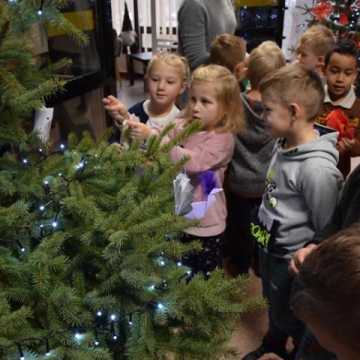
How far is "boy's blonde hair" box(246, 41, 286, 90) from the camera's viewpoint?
2240 mm

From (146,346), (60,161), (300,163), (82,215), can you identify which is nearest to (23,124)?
(60,161)

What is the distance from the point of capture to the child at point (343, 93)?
7.00ft

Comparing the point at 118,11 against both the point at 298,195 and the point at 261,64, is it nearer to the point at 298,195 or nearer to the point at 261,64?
the point at 261,64

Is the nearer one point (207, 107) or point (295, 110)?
point (295, 110)

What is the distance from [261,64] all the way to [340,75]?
43cm

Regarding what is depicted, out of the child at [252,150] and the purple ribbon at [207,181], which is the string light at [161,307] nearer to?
the purple ribbon at [207,181]

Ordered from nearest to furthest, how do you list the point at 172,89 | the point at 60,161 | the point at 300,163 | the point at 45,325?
the point at 45,325
the point at 60,161
the point at 300,163
the point at 172,89

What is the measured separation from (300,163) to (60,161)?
833 millimetres

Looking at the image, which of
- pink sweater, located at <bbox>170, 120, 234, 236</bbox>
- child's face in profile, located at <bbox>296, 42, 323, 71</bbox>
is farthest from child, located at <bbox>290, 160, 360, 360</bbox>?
child's face in profile, located at <bbox>296, 42, 323, 71</bbox>

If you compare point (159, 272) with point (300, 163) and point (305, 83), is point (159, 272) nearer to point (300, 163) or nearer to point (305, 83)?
point (300, 163)

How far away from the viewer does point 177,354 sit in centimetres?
113

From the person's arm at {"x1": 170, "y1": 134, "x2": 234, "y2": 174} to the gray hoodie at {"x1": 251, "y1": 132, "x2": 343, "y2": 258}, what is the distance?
240mm

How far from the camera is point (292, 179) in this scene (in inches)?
61.0

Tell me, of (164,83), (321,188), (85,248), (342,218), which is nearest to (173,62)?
(164,83)
